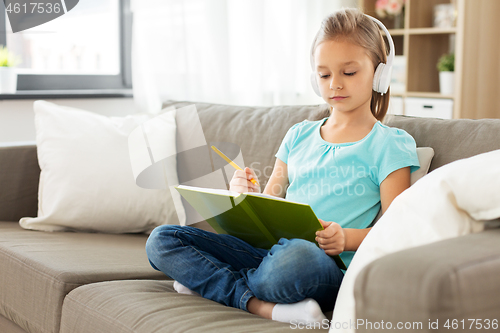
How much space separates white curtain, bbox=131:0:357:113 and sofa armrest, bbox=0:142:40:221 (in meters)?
0.75

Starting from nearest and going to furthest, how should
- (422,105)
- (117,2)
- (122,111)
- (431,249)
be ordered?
(431,249) → (122,111) → (117,2) → (422,105)

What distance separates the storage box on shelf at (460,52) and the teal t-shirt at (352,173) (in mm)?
1975

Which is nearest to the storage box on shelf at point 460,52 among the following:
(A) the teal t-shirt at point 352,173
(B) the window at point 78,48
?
(B) the window at point 78,48

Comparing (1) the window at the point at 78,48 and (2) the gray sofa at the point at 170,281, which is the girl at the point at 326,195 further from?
(1) the window at the point at 78,48

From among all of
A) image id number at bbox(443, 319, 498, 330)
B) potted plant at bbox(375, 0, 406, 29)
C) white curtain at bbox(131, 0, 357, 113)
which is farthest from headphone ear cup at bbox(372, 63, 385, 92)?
potted plant at bbox(375, 0, 406, 29)

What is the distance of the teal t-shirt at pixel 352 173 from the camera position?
3.74 ft

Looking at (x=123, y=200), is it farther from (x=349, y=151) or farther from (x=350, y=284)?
(x=350, y=284)

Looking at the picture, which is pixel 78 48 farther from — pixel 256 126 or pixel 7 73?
pixel 256 126

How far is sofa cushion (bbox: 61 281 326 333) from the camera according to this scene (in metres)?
0.90

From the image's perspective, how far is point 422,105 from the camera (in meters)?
3.14

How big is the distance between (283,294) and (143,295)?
292mm

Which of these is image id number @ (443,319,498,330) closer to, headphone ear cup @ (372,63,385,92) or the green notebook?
the green notebook

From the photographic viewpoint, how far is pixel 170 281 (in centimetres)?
121

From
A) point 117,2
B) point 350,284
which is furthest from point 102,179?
point 117,2
